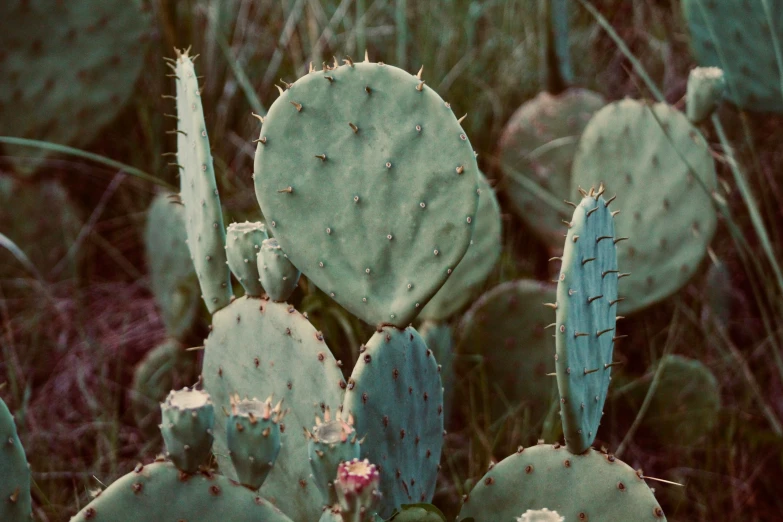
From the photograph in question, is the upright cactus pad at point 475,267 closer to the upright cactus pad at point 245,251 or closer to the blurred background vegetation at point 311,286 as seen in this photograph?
the blurred background vegetation at point 311,286

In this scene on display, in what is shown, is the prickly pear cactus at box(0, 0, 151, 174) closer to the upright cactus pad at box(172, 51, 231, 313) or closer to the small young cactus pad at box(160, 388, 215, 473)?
the upright cactus pad at box(172, 51, 231, 313)

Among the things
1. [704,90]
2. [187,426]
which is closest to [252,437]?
[187,426]

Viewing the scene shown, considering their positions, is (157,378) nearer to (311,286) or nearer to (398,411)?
(311,286)

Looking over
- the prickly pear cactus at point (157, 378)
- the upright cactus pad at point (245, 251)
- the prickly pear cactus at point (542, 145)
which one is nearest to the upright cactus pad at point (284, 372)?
the upright cactus pad at point (245, 251)

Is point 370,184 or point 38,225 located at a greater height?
point 370,184

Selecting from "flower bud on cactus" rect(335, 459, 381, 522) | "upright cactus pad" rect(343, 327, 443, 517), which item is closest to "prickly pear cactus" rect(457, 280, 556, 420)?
"upright cactus pad" rect(343, 327, 443, 517)

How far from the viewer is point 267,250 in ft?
4.42

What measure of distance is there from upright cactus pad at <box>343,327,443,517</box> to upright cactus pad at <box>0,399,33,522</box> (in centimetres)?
41

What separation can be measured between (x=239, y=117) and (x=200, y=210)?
1.36 metres

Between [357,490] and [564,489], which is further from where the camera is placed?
[564,489]

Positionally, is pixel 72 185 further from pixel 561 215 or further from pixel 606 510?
pixel 606 510

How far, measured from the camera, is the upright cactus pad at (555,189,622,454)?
1137 mm

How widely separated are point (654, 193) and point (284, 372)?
104cm

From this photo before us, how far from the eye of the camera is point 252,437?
1024mm
